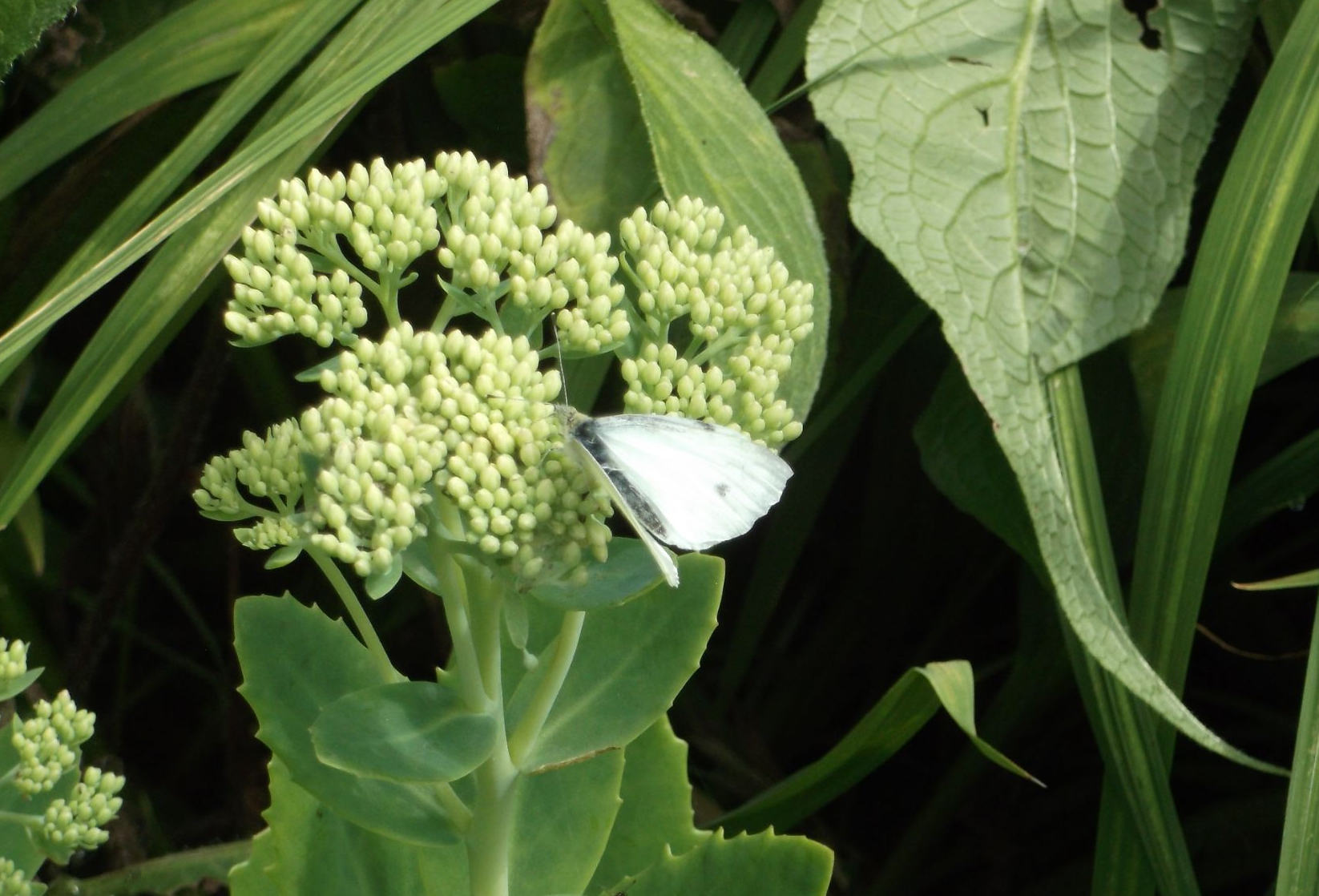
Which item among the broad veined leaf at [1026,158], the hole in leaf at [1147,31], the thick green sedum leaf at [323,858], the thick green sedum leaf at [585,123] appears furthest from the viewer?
the hole in leaf at [1147,31]

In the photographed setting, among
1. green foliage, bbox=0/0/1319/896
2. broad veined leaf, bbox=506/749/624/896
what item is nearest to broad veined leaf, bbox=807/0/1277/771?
green foliage, bbox=0/0/1319/896

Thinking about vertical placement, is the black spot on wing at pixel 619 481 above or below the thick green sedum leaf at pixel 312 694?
above

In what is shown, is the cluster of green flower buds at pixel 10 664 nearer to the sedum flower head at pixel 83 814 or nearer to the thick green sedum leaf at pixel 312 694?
the sedum flower head at pixel 83 814

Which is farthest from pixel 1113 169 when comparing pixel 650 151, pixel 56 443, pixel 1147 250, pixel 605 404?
pixel 56 443

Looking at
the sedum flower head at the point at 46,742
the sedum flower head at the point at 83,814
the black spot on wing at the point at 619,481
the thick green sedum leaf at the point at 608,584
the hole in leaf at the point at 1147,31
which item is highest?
the black spot on wing at the point at 619,481

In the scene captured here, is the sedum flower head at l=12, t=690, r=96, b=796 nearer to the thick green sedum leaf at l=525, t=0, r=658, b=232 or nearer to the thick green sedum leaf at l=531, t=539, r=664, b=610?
the thick green sedum leaf at l=531, t=539, r=664, b=610

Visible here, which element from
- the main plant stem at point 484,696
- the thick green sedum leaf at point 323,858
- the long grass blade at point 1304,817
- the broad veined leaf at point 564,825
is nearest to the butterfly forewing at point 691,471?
the main plant stem at point 484,696

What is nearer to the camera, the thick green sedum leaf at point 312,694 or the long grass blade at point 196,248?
the thick green sedum leaf at point 312,694

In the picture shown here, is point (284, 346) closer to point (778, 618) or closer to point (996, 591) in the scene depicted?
point (778, 618)
